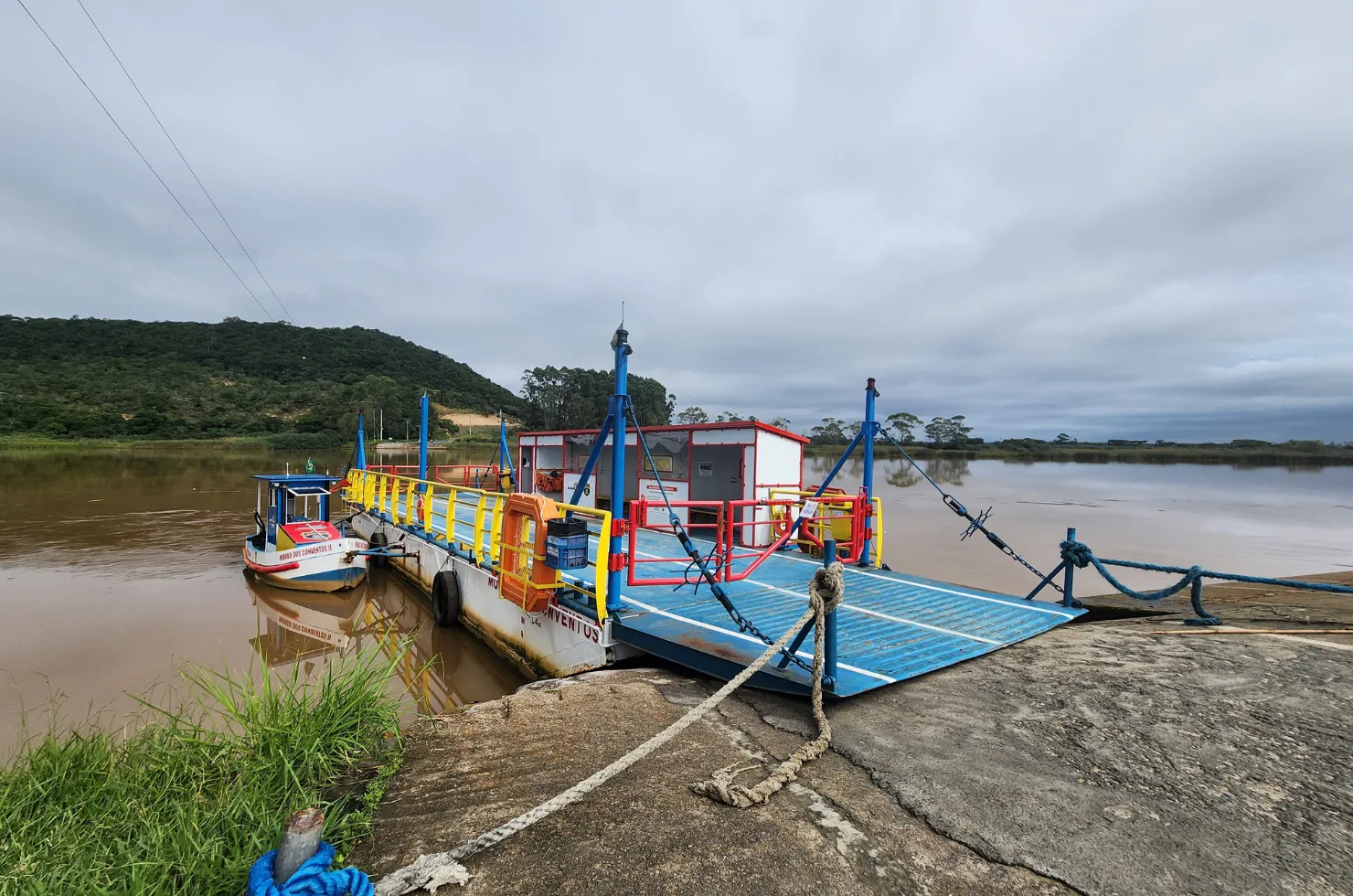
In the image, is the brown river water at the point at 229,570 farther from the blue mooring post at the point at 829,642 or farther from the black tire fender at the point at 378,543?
the blue mooring post at the point at 829,642

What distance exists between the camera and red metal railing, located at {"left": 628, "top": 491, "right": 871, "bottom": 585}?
6.03 meters

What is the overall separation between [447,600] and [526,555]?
11.0 ft

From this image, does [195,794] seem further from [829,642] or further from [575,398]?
[575,398]

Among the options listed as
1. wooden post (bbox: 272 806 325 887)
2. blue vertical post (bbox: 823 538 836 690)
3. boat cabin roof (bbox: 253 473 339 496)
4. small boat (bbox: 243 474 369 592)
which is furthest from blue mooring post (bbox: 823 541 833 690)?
boat cabin roof (bbox: 253 473 339 496)

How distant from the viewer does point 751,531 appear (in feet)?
40.3

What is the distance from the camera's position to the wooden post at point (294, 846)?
209cm

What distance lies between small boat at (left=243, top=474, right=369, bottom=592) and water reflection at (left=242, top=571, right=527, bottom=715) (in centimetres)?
43

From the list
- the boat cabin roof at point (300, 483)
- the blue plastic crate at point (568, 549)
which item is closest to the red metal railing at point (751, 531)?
the blue plastic crate at point (568, 549)

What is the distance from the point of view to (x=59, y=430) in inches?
2234

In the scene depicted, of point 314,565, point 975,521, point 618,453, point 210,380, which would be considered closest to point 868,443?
point 975,521

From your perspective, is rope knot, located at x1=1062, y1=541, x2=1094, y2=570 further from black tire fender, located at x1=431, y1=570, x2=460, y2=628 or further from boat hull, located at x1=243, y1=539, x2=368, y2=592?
boat hull, located at x1=243, y1=539, x2=368, y2=592

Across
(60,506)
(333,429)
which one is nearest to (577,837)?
(60,506)

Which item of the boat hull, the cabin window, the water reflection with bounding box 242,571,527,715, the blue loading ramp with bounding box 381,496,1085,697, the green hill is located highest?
the green hill

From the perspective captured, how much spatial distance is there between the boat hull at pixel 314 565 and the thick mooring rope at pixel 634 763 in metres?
10.6
